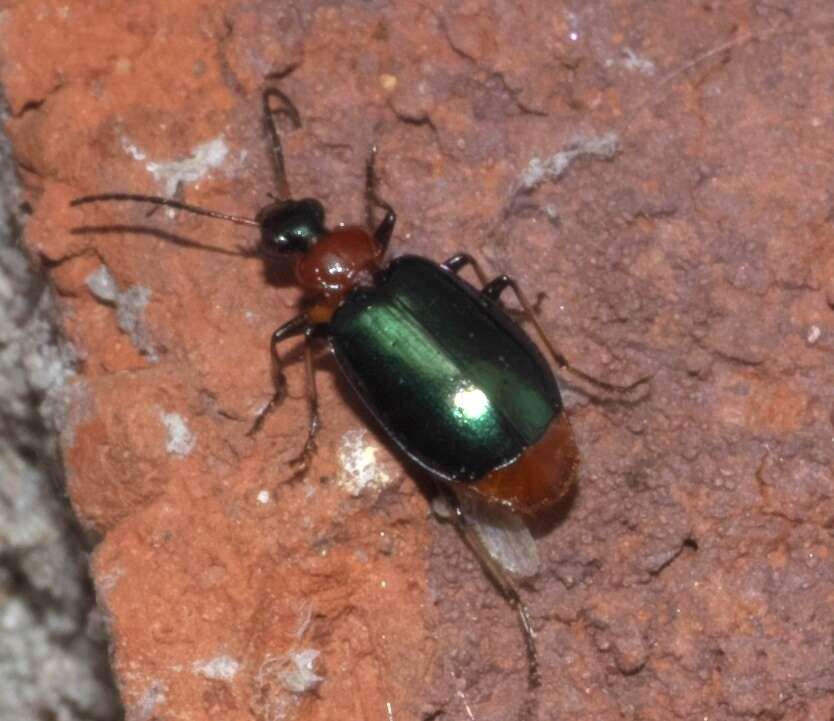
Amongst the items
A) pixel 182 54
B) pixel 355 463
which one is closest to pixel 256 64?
pixel 182 54

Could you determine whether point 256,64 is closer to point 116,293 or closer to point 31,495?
point 116,293

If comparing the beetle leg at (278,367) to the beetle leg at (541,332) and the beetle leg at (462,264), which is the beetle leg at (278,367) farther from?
the beetle leg at (541,332)

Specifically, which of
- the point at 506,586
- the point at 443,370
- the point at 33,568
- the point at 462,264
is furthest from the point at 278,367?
the point at 33,568

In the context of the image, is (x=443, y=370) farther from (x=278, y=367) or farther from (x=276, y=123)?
(x=276, y=123)

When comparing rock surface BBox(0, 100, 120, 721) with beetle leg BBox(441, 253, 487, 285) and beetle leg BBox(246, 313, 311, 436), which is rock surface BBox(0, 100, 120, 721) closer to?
beetle leg BBox(246, 313, 311, 436)

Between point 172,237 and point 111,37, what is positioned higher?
point 111,37

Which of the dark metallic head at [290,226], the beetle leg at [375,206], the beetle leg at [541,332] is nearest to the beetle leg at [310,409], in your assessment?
the dark metallic head at [290,226]
